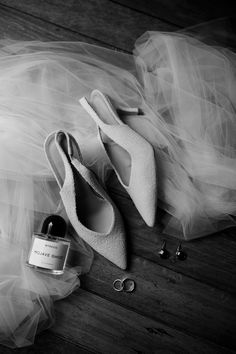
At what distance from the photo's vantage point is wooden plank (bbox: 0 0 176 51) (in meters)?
1.24

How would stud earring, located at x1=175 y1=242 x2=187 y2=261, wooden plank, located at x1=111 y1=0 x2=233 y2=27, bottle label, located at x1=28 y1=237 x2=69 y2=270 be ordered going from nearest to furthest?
bottle label, located at x1=28 y1=237 x2=69 y2=270 < stud earring, located at x1=175 y1=242 x2=187 y2=261 < wooden plank, located at x1=111 y1=0 x2=233 y2=27

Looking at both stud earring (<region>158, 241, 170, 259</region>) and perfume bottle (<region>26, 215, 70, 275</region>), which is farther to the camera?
stud earring (<region>158, 241, 170, 259</region>)

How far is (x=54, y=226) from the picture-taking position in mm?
1085

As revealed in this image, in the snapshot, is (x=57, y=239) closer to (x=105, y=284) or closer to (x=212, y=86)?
(x=105, y=284)

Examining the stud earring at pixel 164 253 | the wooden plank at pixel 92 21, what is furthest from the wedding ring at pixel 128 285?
the wooden plank at pixel 92 21

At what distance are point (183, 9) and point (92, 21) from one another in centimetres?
29

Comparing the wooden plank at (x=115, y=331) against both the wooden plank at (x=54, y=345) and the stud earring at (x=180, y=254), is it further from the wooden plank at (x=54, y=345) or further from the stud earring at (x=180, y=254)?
the stud earring at (x=180, y=254)

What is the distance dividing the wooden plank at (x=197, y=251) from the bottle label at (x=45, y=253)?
0.23 meters

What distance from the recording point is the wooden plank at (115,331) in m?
1.12

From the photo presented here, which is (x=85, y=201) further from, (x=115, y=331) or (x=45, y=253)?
(x=115, y=331)

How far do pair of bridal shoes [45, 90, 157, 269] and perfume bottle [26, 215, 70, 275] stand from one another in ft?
0.18

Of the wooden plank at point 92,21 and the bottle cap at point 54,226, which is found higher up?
the wooden plank at point 92,21

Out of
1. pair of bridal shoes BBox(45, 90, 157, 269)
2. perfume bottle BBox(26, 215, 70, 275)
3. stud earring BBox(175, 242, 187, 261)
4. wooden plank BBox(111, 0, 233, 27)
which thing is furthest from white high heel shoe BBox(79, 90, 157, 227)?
wooden plank BBox(111, 0, 233, 27)

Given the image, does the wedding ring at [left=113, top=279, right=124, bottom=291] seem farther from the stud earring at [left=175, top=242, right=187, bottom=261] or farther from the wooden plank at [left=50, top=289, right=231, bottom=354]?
the stud earring at [left=175, top=242, right=187, bottom=261]
